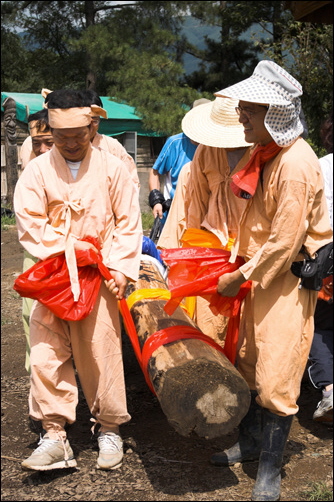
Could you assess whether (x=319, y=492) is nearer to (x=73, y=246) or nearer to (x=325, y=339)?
(x=325, y=339)

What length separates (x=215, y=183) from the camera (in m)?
4.06

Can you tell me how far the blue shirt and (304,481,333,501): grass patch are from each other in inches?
127

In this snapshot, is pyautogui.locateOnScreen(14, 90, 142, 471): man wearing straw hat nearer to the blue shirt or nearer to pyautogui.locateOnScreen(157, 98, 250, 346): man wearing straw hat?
pyautogui.locateOnScreen(157, 98, 250, 346): man wearing straw hat

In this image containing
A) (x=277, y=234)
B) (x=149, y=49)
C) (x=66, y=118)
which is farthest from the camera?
(x=149, y=49)

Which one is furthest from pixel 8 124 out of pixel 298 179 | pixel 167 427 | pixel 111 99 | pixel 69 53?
pixel 298 179

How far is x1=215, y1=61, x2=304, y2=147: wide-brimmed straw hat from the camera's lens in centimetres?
311

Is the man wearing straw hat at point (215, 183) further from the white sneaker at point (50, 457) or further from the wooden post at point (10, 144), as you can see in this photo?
the wooden post at point (10, 144)

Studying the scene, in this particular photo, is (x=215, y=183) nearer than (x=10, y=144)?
Yes

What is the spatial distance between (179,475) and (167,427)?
2.20ft

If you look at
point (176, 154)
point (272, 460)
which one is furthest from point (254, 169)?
point (176, 154)

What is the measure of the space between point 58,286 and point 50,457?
88cm

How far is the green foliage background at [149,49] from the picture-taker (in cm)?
1447

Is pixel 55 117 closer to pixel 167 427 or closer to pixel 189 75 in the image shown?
pixel 167 427

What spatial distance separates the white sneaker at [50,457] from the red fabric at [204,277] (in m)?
0.91
